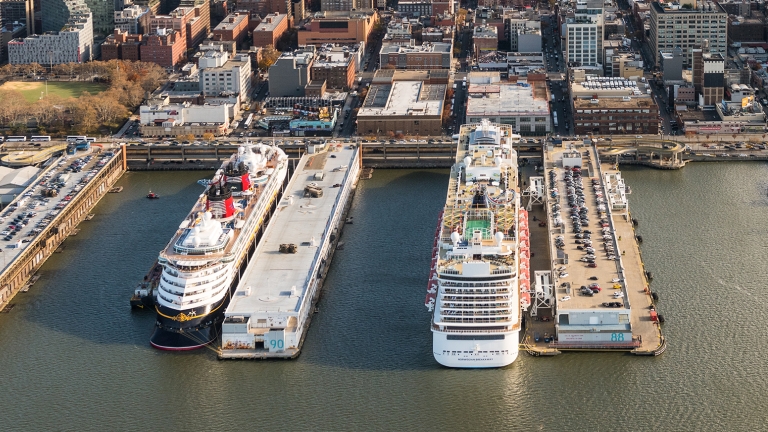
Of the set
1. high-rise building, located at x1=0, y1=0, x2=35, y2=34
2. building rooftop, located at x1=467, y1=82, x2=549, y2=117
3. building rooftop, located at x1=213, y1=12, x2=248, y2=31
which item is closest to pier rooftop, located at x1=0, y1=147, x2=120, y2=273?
building rooftop, located at x1=467, y1=82, x2=549, y2=117

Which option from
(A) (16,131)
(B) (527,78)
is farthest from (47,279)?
(B) (527,78)

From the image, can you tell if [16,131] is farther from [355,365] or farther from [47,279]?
[355,365]

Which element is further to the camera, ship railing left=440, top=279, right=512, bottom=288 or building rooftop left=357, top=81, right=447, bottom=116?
building rooftop left=357, top=81, right=447, bottom=116

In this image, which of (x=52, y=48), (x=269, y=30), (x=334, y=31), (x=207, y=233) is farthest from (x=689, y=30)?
(x=207, y=233)

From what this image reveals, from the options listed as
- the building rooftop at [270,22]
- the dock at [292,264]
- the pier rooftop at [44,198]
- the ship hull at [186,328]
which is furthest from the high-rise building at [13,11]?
the ship hull at [186,328]

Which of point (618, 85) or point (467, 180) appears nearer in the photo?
point (467, 180)

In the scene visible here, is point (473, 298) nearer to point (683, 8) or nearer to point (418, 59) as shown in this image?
point (418, 59)

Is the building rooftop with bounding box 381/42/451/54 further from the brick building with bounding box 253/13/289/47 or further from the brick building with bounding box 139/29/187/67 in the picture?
the brick building with bounding box 139/29/187/67
